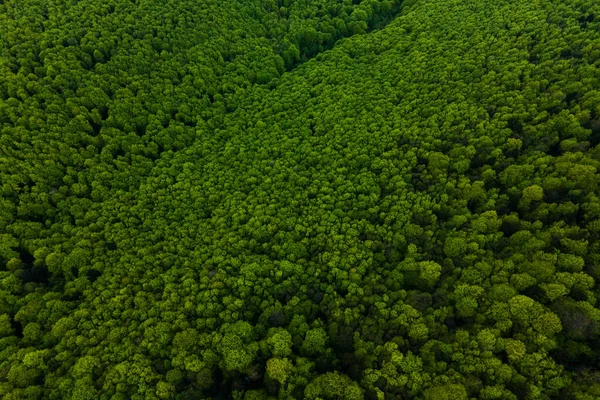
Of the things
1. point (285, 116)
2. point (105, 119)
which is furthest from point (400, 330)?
point (105, 119)

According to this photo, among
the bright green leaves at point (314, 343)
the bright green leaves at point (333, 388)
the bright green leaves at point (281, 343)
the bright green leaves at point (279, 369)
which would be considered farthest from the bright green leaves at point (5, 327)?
the bright green leaves at point (333, 388)

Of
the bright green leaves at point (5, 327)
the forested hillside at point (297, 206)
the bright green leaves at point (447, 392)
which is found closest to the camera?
the bright green leaves at point (447, 392)

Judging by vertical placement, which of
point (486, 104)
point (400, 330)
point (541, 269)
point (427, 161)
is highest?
point (486, 104)

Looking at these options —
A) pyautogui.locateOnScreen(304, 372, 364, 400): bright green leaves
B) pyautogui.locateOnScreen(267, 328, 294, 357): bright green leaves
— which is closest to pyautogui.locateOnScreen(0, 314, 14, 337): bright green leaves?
pyautogui.locateOnScreen(267, 328, 294, 357): bright green leaves

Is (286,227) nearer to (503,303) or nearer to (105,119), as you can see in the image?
(503,303)

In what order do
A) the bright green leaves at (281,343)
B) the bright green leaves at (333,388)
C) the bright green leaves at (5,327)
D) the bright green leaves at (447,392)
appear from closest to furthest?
the bright green leaves at (447,392) → the bright green leaves at (333,388) → the bright green leaves at (281,343) → the bright green leaves at (5,327)

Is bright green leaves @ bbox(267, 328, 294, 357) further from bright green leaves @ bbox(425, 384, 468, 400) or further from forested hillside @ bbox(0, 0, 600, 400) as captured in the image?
bright green leaves @ bbox(425, 384, 468, 400)

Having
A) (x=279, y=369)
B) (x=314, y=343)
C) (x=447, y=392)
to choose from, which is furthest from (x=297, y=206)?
(x=447, y=392)

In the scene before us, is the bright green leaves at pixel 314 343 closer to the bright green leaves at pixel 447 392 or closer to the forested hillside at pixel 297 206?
the forested hillside at pixel 297 206
